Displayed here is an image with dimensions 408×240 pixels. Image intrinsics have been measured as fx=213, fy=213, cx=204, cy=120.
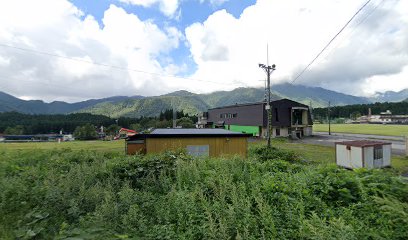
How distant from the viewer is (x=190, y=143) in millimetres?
17391

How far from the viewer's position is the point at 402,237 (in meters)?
3.71

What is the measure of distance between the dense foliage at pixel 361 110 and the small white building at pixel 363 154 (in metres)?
135

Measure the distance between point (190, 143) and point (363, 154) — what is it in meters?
14.8

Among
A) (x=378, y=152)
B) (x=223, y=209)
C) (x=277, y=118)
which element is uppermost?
(x=277, y=118)

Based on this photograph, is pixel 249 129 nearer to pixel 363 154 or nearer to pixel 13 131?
pixel 363 154

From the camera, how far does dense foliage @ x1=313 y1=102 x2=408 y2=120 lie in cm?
13262

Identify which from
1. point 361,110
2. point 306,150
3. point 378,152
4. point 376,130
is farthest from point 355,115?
point 378,152

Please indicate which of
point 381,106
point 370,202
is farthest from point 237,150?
point 381,106

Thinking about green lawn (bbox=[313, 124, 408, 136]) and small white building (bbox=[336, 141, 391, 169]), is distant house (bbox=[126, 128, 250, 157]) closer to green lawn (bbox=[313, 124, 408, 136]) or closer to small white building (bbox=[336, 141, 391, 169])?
small white building (bbox=[336, 141, 391, 169])

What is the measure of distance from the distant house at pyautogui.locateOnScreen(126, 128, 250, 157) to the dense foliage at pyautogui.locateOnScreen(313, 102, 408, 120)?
14387cm

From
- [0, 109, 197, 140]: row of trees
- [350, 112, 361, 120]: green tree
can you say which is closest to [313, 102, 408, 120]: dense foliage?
[350, 112, 361, 120]: green tree

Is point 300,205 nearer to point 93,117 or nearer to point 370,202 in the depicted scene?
point 370,202

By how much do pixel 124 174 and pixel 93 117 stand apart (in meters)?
171

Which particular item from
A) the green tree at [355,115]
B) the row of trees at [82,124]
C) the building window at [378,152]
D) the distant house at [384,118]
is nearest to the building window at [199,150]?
the building window at [378,152]
